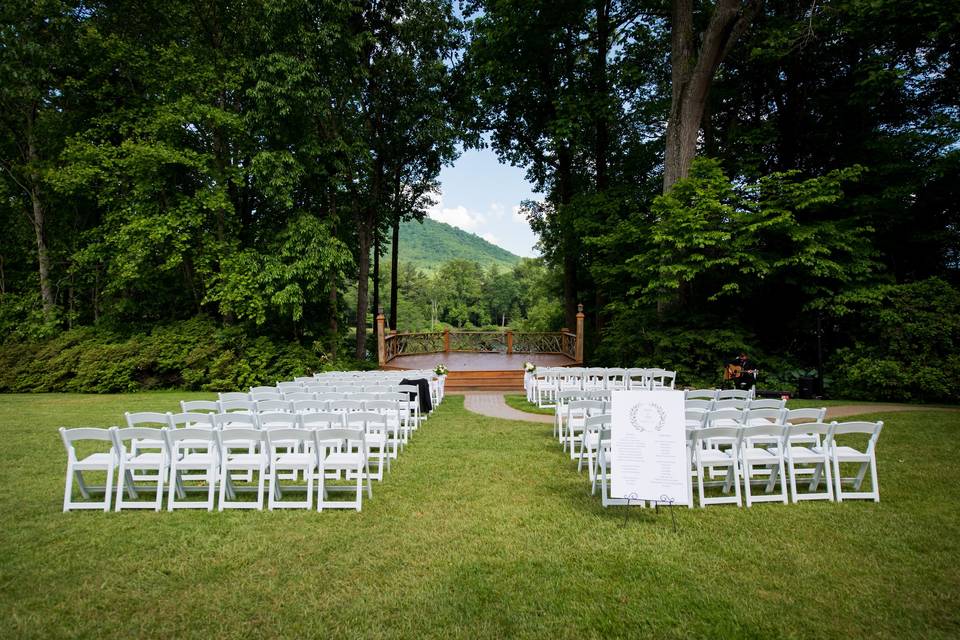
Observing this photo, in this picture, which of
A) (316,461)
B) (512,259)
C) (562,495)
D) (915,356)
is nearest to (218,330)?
(316,461)

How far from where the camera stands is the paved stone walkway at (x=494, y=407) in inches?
433

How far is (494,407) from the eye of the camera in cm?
1265

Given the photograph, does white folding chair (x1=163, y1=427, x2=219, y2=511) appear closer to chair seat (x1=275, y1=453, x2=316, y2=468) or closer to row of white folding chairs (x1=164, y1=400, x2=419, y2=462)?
row of white folding chairs (x1=164, y1=400, x2=419, y2=462)

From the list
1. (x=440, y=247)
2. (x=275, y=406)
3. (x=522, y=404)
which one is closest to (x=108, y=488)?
(x=275, y=406)

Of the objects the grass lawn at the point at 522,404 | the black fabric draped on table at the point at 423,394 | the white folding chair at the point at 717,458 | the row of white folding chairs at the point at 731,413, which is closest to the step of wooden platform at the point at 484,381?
the grass lawn at the point at 522,404

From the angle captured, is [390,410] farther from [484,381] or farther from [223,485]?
[484,381]

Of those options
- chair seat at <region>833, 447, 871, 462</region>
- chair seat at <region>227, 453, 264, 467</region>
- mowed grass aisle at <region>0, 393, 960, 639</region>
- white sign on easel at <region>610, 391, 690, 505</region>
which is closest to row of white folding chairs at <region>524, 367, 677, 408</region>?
chair seat at <region>833, 447, 871, 462</region>

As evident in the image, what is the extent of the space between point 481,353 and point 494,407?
36.5ft

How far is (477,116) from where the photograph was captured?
79.9 feet

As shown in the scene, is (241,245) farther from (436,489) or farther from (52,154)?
(436,489)

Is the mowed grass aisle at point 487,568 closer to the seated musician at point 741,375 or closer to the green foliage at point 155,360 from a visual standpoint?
the seated musician at point 741,375

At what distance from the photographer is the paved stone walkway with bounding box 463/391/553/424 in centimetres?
1099

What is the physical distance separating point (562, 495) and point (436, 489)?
58.1 inches

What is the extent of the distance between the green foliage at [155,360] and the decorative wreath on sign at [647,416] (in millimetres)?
15696
